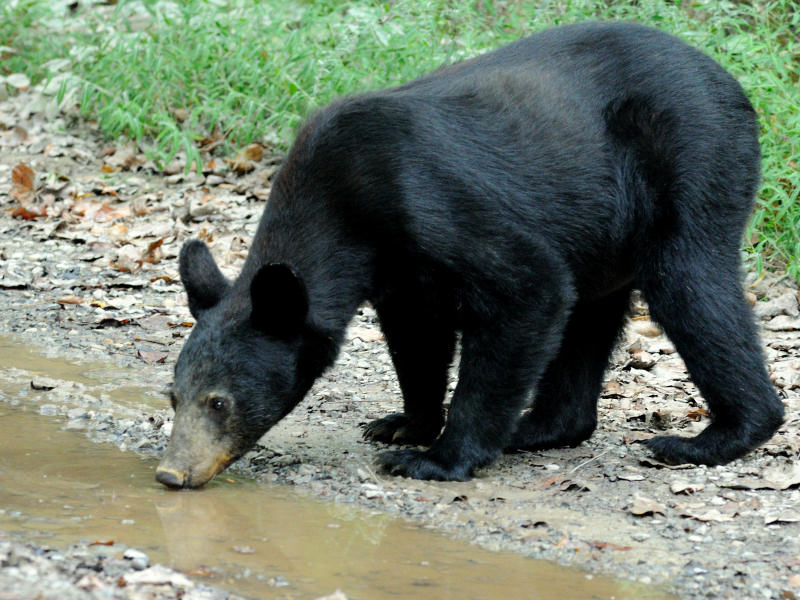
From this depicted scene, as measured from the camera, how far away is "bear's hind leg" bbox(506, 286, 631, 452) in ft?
18.9

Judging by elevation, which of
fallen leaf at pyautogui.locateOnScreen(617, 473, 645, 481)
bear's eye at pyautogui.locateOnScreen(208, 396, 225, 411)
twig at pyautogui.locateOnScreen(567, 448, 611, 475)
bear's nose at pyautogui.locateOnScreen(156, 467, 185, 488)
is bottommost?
twig at pyautogui.locateOnScreen(567, 448, 611, 475)

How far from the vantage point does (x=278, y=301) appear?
4.70 meters

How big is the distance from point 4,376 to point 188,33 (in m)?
5.52

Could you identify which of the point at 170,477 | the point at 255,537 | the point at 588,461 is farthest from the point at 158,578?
the point at 588,461

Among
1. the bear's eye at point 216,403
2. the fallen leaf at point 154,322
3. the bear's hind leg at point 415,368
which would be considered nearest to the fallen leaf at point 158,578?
the bear's eye at point 216,403

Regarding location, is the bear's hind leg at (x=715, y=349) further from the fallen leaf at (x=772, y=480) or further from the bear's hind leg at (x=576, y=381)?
the bear's hind leg at (x=576, y=381)

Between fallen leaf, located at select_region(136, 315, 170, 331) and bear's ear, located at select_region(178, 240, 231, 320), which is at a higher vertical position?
bear's ear, located at select_region(178, 240, 231, 320)

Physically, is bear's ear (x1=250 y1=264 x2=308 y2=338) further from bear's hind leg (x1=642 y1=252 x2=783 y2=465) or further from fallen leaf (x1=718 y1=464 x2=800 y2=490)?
fallen leaf (x1=718 y1=464 x2=800 y2=490)

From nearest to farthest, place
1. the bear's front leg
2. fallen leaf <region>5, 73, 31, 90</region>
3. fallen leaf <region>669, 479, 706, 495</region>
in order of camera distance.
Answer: fallen leaf <region>669, 479, 706, 495</region> < the bear's front leg < fallen leaf <region>5, 73, 31, 90</region>

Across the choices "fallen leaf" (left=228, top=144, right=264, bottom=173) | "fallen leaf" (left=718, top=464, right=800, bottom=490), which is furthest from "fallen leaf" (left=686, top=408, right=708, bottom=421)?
"fallen leaf" (left=228, top=144, right=264, bottom=173)

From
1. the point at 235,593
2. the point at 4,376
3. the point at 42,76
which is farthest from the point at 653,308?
the point at 42,76

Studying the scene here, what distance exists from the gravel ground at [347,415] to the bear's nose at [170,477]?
A: 19.9 inches

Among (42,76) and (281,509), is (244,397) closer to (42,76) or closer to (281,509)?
(281,509)

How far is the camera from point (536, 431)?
5.82 m
